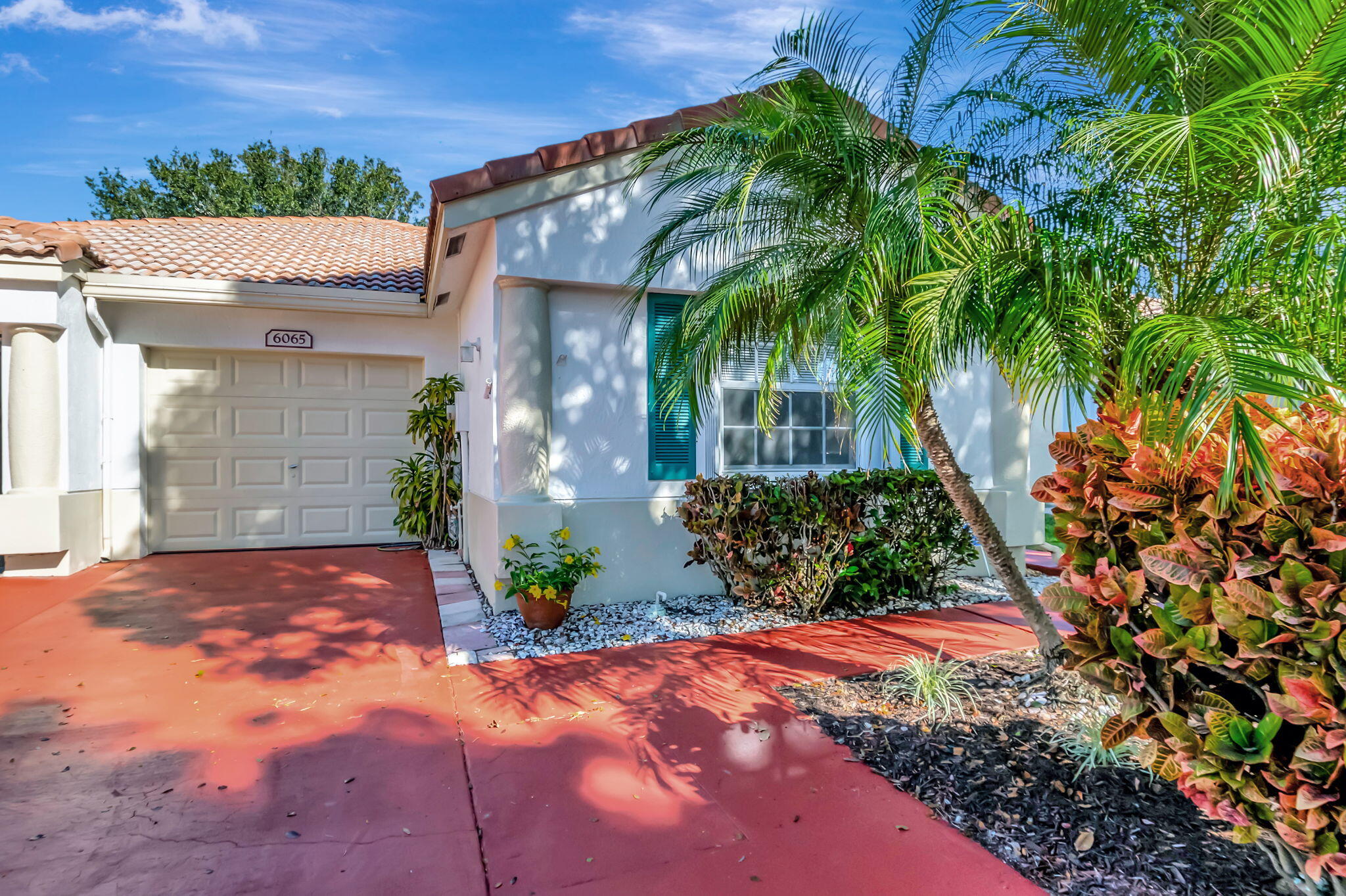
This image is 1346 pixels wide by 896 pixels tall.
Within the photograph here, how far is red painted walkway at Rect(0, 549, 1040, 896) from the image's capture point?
103 inches

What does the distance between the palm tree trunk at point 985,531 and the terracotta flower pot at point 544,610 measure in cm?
302

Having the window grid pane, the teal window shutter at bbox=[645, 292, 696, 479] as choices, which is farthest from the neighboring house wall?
the window grid pane

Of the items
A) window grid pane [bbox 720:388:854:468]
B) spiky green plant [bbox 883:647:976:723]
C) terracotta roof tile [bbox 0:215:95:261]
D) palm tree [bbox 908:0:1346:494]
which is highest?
terracotta roof tile [bbox 0:215:95:261]

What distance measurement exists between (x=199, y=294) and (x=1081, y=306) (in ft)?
30.2

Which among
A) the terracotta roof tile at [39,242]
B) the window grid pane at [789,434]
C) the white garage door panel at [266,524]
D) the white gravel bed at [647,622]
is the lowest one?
the white gravel bed at [647,622]

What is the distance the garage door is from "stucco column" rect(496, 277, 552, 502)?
429 cm

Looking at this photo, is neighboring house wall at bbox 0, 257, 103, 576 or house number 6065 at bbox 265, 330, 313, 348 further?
house number 6065 at bbox 265, 330, 313, 348

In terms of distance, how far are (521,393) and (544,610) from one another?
183cm

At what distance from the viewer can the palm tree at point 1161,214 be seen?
7.12 ft

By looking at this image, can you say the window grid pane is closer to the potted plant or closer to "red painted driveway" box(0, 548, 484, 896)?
the potted plant

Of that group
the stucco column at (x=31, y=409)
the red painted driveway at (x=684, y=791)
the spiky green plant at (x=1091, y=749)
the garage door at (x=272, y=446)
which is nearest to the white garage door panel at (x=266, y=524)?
the garage door at (x=272, y=446)

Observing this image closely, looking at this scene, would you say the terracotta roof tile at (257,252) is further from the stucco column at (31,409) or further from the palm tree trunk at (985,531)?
the palm tree trunk at (985,531)

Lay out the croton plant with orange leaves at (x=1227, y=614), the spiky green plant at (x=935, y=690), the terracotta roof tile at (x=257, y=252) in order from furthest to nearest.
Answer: the terracotta roof tile at (x=257, y=252), the spiky green plant at (x=935, y=690), the croton plant with orange leaves at (x=1227, y=614)

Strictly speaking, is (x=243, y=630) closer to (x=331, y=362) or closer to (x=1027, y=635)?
(x=331, y=362)
